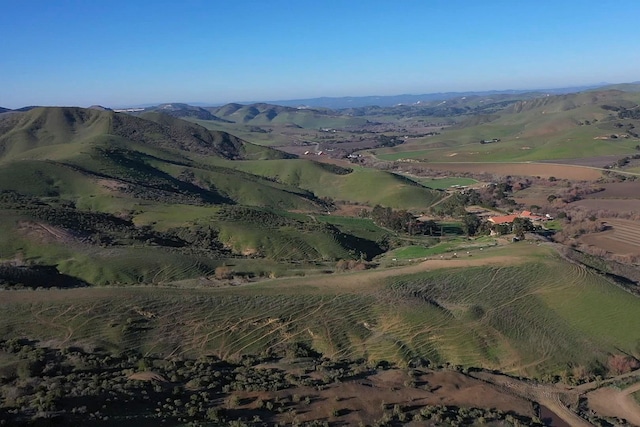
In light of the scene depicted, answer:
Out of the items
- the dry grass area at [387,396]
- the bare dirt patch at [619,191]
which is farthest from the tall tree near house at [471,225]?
the dry grass area at [387,396]

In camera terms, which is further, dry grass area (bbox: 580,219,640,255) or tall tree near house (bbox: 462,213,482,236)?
tall tree near house (bbox: 462,213,482,236)

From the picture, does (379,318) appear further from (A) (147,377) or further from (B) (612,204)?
(B) (612,204)

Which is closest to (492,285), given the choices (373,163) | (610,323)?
(610,323)

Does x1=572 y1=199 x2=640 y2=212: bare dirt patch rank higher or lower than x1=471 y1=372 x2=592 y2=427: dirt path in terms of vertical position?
lower

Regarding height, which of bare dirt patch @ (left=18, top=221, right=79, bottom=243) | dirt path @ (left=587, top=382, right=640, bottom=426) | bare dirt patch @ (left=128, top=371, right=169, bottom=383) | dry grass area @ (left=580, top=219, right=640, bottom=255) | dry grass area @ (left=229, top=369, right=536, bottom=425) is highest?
bare dirt patch @ (left=18, top=221, right=79, bottom=243)

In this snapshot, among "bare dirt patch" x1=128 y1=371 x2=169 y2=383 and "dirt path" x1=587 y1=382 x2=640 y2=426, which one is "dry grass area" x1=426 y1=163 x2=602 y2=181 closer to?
"dirt path" x1=587 y1=382 x2=640 y2=426

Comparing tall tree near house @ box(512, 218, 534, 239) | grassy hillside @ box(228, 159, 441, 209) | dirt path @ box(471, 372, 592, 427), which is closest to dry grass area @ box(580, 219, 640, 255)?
tall tree near house @ box(512, 218, 534, 239)
